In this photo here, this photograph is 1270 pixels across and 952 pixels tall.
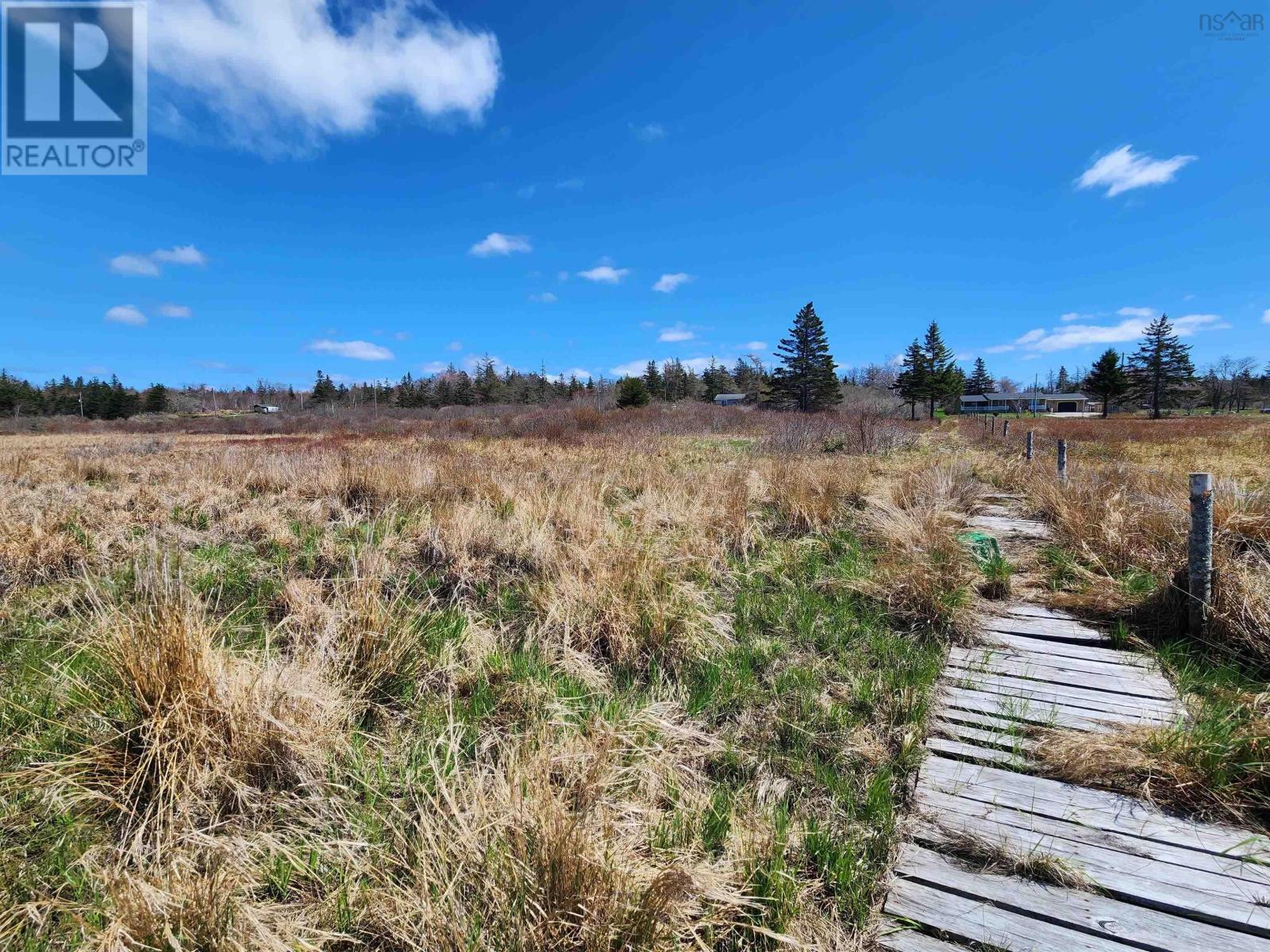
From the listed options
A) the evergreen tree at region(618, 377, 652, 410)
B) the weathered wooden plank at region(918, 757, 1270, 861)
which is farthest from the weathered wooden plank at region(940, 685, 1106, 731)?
the evergreen tree at region(618, 377, 652, 410)

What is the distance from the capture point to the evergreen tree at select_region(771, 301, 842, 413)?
4944 centimetres

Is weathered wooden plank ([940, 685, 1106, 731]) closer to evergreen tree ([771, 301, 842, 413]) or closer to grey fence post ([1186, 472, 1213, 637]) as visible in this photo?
grey fence post ([1186, 472, 1213, 637])

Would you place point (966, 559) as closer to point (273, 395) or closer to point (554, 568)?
point (554, 568)

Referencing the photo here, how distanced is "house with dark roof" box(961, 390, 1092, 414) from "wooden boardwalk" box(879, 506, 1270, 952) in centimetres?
9203

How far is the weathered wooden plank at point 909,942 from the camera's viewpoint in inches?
63.0

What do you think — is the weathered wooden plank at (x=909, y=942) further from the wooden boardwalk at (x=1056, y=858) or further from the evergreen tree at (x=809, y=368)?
the evergreen tree at (x=809, y=368)

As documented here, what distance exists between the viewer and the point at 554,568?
434cm

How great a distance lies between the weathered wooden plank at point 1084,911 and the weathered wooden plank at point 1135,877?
0.11ft

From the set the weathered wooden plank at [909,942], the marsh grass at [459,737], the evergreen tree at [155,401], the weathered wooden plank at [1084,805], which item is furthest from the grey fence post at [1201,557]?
the evergreen tree at [155,401]

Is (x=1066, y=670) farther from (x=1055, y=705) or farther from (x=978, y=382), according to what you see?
(x=978, y=382)

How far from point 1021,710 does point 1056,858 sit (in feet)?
3.73

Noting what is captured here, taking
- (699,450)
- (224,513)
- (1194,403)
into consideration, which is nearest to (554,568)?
(224,513)

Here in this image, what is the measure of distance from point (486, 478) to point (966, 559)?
6.06 m

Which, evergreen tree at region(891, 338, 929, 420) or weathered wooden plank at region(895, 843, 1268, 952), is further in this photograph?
evergreen tree at region(891, 338, 929, 420)
